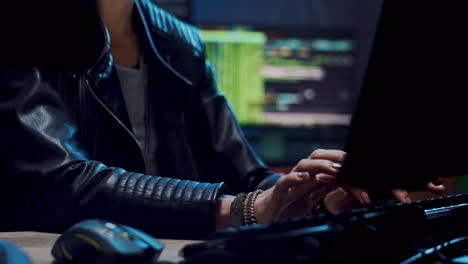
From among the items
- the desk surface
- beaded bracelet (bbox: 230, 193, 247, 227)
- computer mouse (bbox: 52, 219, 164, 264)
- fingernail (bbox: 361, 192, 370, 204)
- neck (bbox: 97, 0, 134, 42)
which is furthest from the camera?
neck (bbox: 97, 0, 134, 42)

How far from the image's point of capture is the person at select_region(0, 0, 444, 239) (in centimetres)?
81

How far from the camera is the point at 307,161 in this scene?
76 cm

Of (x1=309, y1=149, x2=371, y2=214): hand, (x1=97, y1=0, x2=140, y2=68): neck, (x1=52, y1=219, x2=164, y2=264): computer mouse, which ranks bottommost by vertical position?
(x1=309, y1=149, x2=371, y2=214): hand

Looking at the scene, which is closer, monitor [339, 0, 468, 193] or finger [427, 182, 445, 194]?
monitor [339, 0, 468, 193]

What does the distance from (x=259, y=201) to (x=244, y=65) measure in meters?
2.18

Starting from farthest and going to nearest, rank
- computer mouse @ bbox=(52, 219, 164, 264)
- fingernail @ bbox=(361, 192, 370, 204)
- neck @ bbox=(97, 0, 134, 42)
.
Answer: neck @ bbox=(97, 0, 134, 42) → fingernail @ bbox=(361, 192, 370, 204) → computer mouse @ bbox=(52, 219, 164, 264)

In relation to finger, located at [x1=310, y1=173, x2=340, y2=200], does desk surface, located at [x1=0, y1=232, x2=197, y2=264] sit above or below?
below

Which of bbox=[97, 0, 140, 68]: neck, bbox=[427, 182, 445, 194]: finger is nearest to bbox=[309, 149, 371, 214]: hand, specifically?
bbox=[427, 182, 445, 194]: finger

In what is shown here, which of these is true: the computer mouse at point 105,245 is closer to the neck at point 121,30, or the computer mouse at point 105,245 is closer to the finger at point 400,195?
the finger at point 400,195

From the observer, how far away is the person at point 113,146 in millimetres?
809

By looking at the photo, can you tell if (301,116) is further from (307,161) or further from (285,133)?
(307,161)

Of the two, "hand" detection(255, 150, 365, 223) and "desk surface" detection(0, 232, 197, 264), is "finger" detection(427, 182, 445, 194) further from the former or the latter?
"desk surface" detection(0, 232, 197, 264)

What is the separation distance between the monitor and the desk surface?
20 cm

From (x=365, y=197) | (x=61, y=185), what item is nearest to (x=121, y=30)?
(x=61, y=185)
